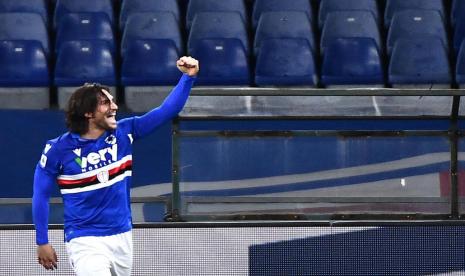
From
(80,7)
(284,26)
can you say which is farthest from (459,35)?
(80,7)

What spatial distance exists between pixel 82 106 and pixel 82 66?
490 centimetres

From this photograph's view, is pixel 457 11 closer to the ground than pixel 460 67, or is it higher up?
higher up

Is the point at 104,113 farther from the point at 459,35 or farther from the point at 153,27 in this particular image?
the point at 459,35

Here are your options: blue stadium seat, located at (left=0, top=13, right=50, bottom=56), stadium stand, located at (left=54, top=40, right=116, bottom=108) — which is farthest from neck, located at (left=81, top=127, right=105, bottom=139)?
blue stadium seat, located at (left=0, top=13, right=50, bottom=56)

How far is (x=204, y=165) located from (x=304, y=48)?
312 centimetres

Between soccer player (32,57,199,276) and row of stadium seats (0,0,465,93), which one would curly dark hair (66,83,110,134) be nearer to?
soccer player (32,57,199,276)

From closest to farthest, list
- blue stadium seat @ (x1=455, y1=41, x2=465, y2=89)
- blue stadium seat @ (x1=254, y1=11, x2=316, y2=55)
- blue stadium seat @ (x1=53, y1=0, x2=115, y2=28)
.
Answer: blue stadium seat @ (x1=455, y1=41, x2=465, y2=89) < blue stadium seat @ (x1=254, y1=11, x2=316, y2=55) < blue stadium seat @ (x1=53, y1=0, x2=115, y2=28)

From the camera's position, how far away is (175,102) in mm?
5633

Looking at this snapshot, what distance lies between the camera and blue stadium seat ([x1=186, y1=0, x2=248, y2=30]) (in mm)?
11391

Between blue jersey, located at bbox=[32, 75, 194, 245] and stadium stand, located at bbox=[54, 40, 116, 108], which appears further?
stadium stand, located at bbox=[54, 40, 116, 108]

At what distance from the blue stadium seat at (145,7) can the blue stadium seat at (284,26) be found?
0.88m

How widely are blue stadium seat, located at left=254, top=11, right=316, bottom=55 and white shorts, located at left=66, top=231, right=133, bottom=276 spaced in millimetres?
5602

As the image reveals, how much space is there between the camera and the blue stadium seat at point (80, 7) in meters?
11.3

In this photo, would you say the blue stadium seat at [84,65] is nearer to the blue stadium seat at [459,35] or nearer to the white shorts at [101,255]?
the blue stadium seat at [459,35]
